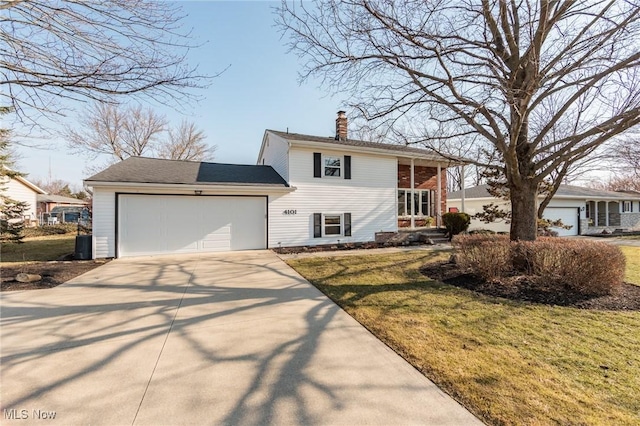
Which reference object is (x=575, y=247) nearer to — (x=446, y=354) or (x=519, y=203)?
(x=519, y=203)

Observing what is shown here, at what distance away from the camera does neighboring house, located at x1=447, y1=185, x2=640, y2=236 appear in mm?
19734

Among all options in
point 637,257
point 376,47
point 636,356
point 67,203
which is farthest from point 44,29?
point 67,203

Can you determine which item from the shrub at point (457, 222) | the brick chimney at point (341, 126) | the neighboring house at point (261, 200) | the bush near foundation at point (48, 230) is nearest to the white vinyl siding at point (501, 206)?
the shrub at point (457, 222)

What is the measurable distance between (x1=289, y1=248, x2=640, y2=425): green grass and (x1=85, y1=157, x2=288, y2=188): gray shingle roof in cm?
765

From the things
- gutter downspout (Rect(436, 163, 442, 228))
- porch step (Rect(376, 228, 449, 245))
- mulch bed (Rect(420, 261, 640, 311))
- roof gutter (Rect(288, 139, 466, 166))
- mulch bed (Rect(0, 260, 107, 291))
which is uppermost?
roof gutter (Rect(288, 139, 466, 166))

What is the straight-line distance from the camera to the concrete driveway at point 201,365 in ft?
7.47

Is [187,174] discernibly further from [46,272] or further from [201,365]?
[201,365]

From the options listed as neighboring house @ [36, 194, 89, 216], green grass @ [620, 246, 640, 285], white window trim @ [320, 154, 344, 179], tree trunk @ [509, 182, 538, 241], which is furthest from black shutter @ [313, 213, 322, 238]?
neighboring house @ [36, 194, 89, 216]

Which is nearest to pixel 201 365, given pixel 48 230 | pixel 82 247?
pixel 82 247

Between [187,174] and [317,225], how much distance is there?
6.13 meters

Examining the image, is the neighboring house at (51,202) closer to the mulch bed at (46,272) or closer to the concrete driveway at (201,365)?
the mulch bed at (46,272)

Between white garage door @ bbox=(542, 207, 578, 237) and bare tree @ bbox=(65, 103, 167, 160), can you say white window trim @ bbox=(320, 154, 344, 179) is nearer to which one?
white garage door @ bbox=(542, 207, 578, 237)

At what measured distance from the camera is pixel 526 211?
7.07m

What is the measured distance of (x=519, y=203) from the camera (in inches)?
280
